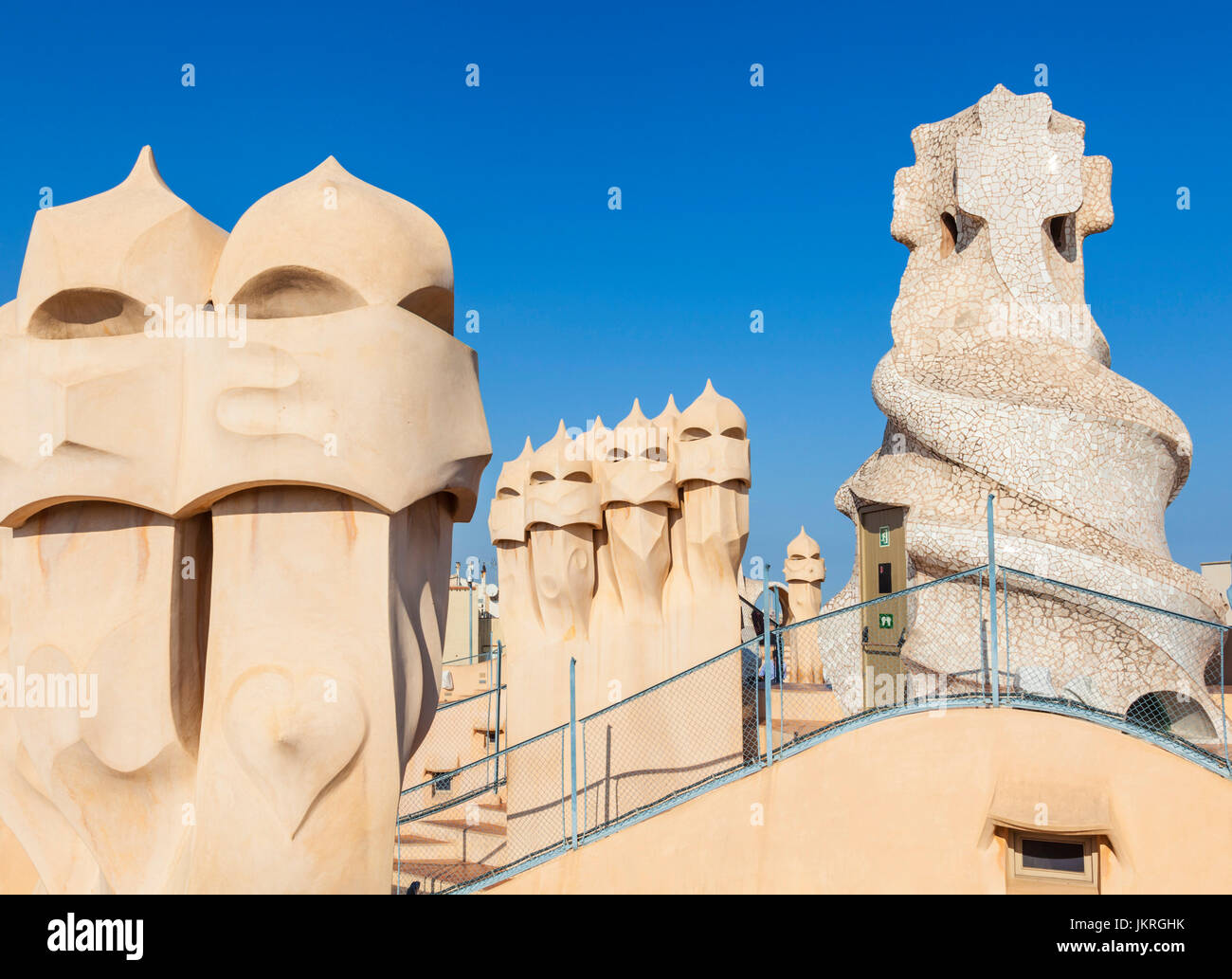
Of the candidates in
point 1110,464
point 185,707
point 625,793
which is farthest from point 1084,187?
point 185,707

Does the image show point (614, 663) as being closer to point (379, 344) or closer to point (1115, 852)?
point (1115, 852)

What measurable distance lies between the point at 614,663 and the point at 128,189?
21.8ft

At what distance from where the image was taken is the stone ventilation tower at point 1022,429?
30.1ft

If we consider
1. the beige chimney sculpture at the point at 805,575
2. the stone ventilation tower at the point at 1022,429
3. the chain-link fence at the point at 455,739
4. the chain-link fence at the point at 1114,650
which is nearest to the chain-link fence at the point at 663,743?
the stone ventilation tower at the point at 1022,429

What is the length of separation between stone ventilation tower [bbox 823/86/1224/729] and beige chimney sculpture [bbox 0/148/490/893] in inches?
237

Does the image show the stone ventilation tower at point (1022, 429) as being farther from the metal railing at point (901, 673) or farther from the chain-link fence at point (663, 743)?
Result: the chain-link fence at point (663, 743)

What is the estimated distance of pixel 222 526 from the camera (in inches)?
134

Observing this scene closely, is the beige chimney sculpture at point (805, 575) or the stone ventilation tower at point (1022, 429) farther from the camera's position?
the beige chimney sculpture at point (805, 575)

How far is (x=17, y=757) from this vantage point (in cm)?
357

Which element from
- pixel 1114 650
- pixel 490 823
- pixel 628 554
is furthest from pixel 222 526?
pixel 1114 650

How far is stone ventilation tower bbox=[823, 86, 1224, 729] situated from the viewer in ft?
30.1

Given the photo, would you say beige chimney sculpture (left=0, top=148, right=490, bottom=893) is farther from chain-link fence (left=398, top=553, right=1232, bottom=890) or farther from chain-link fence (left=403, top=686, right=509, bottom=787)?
chain-link fence (left=403, top=686, right=509, bottom=787)

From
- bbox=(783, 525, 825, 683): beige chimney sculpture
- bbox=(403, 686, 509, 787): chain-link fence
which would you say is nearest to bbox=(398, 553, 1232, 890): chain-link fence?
bbox=(403, 686, 509, 787): chain-link fence

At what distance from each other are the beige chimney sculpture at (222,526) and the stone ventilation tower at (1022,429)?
6.02 m
